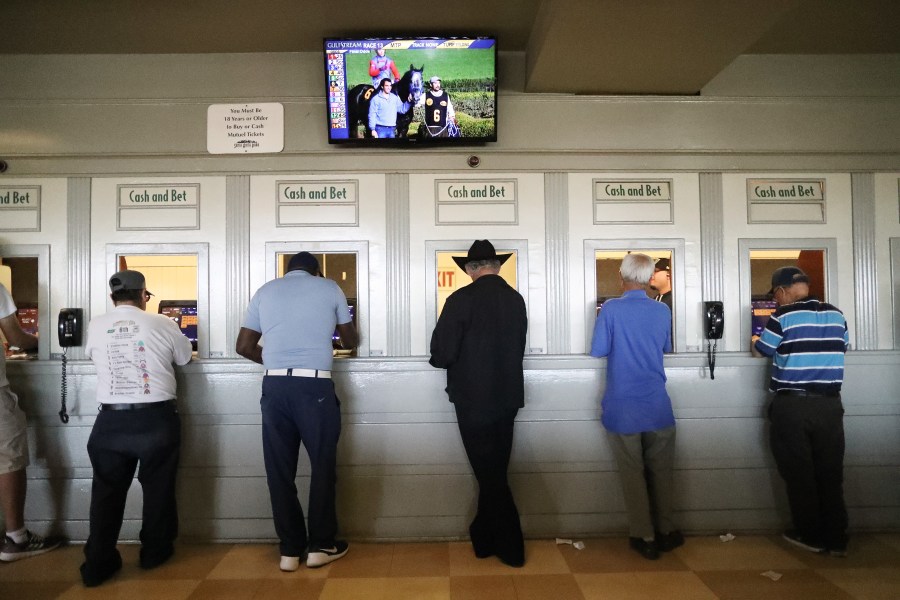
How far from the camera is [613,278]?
4.06 metres

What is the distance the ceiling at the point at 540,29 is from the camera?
3.09 meters

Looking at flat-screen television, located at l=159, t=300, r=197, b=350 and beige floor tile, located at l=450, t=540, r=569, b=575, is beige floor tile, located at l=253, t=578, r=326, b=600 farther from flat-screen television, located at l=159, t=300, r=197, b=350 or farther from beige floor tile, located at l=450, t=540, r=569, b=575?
flat-screen television, located at l=159, t=300, r=197, b=350

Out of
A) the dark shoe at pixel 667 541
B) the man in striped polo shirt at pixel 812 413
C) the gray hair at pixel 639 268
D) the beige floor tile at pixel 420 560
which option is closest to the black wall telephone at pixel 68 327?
the beige floor tile at pixel 420 560

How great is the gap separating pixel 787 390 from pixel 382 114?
332cm

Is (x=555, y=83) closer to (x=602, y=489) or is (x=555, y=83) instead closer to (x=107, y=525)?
(x=602, y=489)

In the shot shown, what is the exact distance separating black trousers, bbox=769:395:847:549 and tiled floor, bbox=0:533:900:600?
0.21 m

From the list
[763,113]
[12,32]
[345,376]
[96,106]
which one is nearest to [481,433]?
[345,376]

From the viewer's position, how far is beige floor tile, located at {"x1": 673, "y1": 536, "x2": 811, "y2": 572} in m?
3.32

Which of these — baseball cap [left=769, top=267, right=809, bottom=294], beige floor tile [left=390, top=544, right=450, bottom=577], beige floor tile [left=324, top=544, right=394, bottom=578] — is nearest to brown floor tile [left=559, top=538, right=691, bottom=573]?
beige floor tile [left=390, top=544, right=450, bottom=577]

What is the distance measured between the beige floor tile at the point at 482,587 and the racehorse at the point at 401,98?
2.91m

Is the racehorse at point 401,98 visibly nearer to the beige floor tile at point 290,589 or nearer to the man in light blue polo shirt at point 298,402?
the man in light blue polo shirt at point 298,402

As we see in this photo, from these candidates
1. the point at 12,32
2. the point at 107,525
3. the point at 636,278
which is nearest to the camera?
the point at 107,525

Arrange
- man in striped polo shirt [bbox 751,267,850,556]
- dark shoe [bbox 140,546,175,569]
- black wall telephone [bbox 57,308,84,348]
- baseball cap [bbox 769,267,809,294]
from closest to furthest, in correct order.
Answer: dark shoe [bbox 140,546,175,569] → man in striped polo shirt [bbox 751,267,850,556] → baseball cap [bbox 769,267,809,294] → black wall telephone [bbox 57,308,84,348]

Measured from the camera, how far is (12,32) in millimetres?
3650
